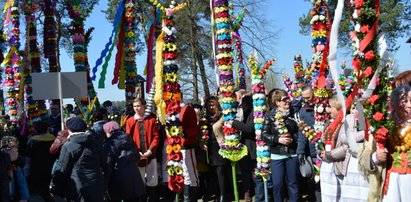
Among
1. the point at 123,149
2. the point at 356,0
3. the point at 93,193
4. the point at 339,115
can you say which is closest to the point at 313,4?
the point at 339,115

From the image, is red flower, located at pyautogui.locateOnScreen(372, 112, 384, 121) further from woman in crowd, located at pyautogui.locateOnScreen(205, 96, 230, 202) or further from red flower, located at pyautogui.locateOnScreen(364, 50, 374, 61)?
woman in crowd, located at pyautogui.locateOnScreen(205, 96, 230, 202)

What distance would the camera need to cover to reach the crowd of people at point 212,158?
4570 millimetres

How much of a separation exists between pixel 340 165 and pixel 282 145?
5.16 feet

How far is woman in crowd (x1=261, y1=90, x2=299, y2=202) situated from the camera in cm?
718

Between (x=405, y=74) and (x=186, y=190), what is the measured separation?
3.98 metres

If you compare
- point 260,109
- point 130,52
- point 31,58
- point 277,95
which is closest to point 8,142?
point 260,109

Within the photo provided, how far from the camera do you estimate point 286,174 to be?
7273mm

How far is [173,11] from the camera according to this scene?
7.64 metres

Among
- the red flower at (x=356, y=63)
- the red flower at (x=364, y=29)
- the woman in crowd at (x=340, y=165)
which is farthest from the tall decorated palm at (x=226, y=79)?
the red flower at (x=364, y=29)

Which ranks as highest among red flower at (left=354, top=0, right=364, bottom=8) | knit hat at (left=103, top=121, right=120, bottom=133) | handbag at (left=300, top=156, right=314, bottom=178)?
red flower at (left=354, top=0, right=364, bottom=8)

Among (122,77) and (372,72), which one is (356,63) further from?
(122,77)

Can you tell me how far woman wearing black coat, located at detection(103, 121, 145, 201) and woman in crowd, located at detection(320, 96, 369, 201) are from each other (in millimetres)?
2788

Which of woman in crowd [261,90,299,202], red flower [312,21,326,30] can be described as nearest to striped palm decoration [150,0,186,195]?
woman in crowd [261,90,299,202]

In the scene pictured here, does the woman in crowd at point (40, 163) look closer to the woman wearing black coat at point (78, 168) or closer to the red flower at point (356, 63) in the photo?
the woman wearing black coat at point (78, 168)
